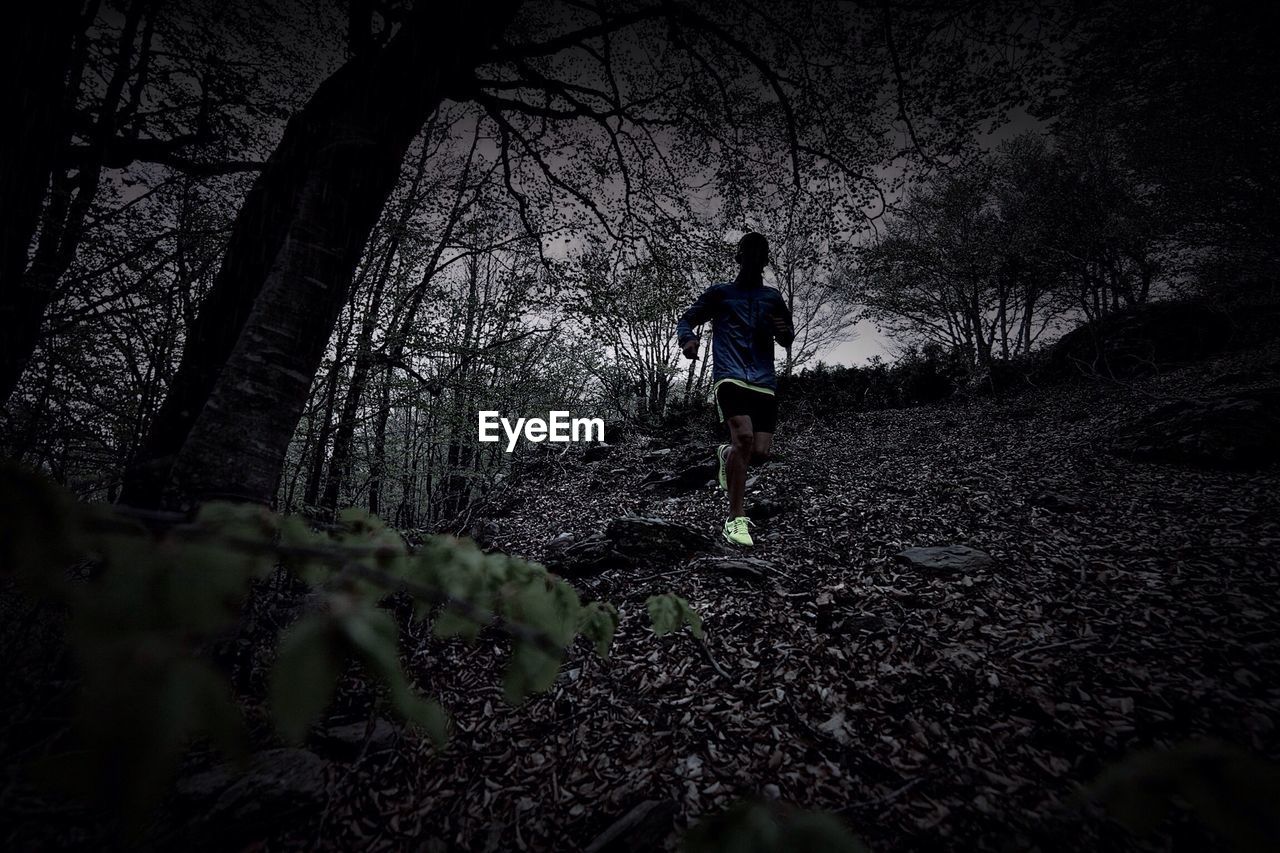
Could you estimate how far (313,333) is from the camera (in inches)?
86.7

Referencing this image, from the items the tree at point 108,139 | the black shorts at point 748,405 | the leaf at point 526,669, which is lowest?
the leaf at point 526,669

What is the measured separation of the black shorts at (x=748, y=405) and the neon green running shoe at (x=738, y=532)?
828 millimetres

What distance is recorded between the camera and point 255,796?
5.30 feet

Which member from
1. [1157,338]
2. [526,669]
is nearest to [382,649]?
[526,669]

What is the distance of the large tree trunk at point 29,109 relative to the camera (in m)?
1.73

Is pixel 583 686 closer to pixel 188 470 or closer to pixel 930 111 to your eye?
pixel 188 470

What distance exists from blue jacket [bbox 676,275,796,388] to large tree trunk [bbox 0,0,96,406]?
347 centimetres

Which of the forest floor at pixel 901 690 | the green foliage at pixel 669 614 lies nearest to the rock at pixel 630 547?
the forest floor at pixel 901 690

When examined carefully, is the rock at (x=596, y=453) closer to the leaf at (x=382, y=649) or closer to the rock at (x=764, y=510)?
the rock at (x=764, y=510)

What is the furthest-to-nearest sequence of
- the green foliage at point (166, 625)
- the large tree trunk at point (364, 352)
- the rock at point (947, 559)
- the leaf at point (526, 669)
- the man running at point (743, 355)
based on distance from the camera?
the large tree trunk at point (364, 352) < the man running at point (743, 355) < the rock at point (947, 559) < the leaf at point (526, 669) < the green foliage at point (166, 625)

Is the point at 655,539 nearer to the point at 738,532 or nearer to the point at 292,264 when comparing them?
the point at 738,532

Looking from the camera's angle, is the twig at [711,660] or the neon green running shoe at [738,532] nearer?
the twig at [711,660]

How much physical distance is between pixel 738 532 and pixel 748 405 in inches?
43.9

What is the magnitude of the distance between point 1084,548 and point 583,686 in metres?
3.36
